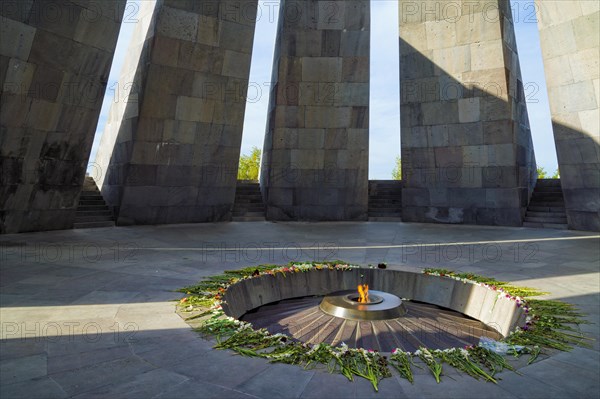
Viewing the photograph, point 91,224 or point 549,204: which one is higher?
point 549,204

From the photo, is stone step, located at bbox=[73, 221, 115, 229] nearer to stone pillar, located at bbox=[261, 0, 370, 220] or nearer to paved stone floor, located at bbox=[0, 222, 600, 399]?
paved stone floor, located at bbox=[0, 222, 600, 399]

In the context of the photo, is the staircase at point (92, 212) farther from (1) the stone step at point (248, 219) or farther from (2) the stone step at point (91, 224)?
(1) the stone step at point (248, 219)

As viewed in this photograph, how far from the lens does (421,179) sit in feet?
58.2

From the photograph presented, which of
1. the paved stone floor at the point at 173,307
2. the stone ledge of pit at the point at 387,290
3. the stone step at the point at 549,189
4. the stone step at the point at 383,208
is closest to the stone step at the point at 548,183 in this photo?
the stone step at the point at 549,189

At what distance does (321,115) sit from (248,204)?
520cm

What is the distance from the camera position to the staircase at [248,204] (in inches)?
697

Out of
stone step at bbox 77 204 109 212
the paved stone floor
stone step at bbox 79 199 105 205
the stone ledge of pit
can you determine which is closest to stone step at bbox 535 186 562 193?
the paved stone floor

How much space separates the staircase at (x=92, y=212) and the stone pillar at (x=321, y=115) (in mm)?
6648

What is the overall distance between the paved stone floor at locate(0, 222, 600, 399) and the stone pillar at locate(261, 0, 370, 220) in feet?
17.3

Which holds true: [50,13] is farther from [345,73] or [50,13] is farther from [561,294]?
[561,294]

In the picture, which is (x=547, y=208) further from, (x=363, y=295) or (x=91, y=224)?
(x=91, y=224)

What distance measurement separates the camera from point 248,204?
18.5m

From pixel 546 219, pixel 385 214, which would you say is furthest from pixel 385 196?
pixel 546 219

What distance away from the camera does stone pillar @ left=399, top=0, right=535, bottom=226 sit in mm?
15898
